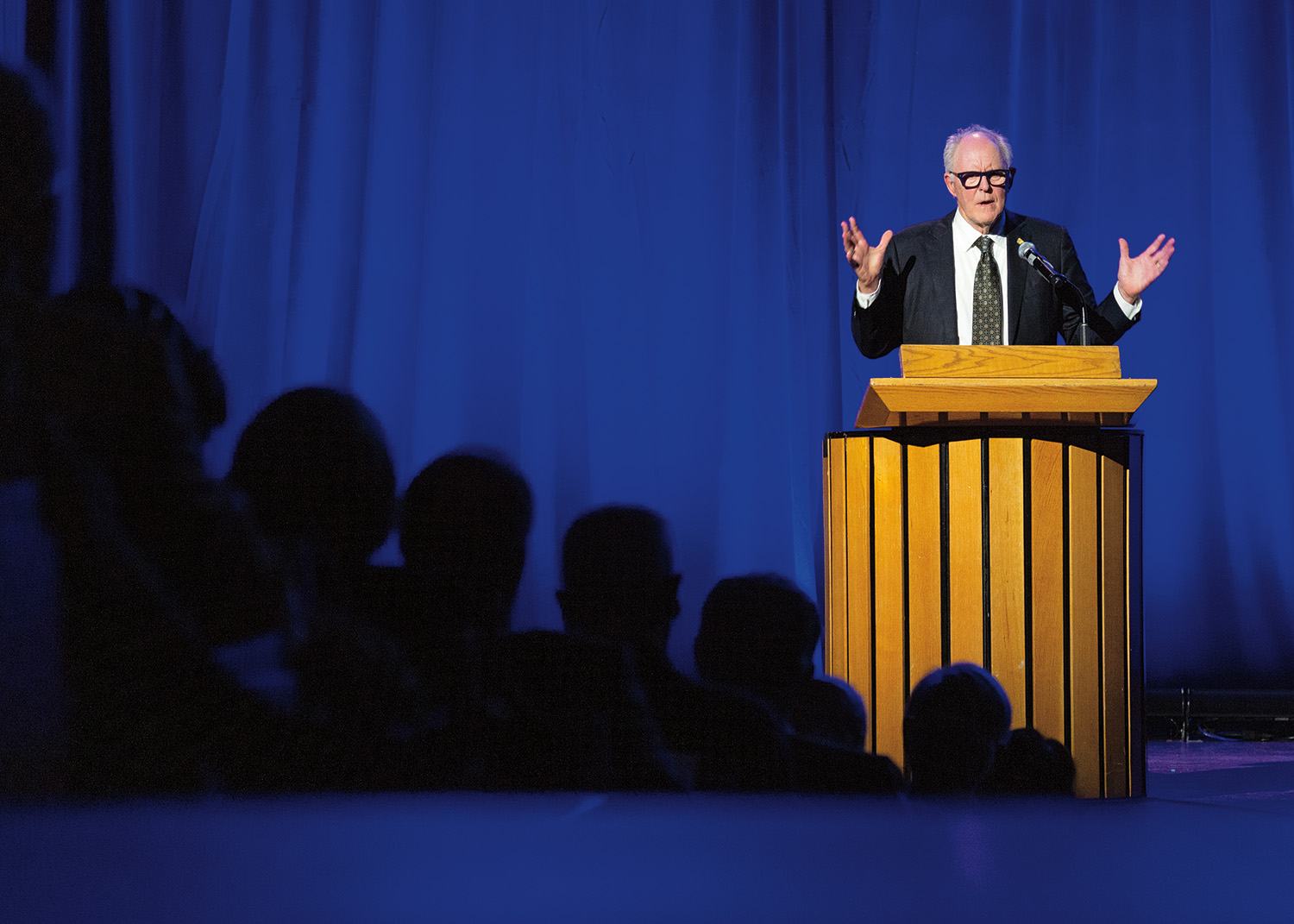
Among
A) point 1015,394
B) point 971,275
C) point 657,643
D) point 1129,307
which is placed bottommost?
point 657,643

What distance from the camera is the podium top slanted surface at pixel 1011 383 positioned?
5.34 feet

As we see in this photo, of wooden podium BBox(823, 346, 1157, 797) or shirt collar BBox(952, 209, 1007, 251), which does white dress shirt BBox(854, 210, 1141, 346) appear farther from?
wooden podium BBox(823, 346, 1157, 797)

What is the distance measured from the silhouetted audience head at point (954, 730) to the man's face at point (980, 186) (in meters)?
1.39

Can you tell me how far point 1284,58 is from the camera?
11.7 feet

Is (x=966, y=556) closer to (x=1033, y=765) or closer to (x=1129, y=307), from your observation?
(x=1033, y=765)

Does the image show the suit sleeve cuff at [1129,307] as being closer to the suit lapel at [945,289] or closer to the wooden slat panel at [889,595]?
the suit lapel at [945,289]

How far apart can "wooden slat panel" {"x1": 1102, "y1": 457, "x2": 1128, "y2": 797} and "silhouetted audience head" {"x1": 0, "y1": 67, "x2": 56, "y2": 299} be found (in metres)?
1.59

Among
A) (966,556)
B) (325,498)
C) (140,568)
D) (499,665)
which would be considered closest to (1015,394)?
(966,556)

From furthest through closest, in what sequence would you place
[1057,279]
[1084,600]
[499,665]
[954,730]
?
1. [1057,279]
2. [1084,600]
3. [499,665]
4. [954,730]

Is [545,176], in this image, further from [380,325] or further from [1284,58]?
[1284,58]

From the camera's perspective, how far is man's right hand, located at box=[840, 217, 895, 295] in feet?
6.51

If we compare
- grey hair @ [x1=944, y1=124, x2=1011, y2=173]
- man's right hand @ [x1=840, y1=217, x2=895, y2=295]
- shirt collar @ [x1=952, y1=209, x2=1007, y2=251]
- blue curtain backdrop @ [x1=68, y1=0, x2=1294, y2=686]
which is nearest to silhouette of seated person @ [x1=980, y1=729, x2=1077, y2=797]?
man's right hand @ [x1=840, y1=217, x2=895, y2=295]

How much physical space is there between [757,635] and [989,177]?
1.21 meters

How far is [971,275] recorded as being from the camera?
2.36 m
